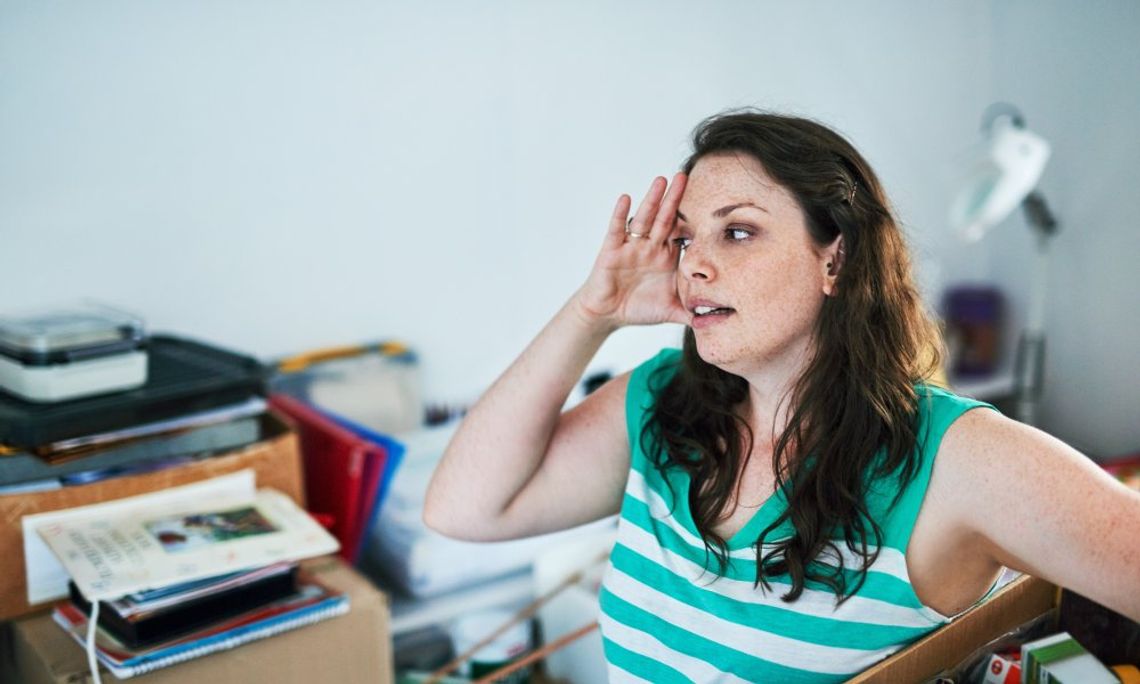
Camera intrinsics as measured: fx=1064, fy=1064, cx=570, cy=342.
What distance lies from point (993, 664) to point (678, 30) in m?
1.61

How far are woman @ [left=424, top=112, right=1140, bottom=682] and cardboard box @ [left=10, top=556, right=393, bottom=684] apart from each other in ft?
0.87

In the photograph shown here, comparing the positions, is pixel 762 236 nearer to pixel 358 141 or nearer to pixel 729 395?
pixel 729 395

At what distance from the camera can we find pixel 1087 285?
2.65 m

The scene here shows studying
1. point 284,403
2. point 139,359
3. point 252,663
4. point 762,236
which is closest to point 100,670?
point 252,663

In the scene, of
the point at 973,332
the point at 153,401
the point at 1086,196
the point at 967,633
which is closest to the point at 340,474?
the point at 153,401

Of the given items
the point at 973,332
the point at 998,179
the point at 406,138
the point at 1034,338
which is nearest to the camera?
the point at 406,138

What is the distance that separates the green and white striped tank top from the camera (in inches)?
43.2

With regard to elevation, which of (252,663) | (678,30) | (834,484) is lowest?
(252,663)

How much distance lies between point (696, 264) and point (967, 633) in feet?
1.55

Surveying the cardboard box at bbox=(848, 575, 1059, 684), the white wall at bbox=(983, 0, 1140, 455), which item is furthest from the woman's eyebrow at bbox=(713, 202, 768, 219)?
the white wall at bbox=(983, 0, 1140, 455)

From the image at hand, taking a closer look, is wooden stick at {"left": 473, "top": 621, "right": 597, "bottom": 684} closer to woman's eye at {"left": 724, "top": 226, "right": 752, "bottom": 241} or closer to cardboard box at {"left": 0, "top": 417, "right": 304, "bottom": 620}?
cardboard box at {"left": 0, "top": 417, "right": 304, "bottom": 620}

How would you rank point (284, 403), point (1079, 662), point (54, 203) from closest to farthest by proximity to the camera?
point (1079, 662) → point (54, 203) → point (284, 403)

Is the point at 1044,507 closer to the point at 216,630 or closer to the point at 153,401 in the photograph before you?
the point at 216,630

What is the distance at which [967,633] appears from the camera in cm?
103
